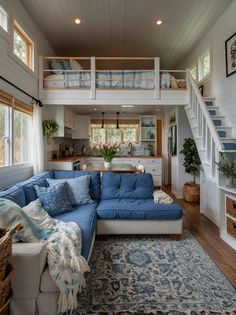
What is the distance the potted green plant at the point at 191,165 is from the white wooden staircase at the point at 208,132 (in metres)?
0.98

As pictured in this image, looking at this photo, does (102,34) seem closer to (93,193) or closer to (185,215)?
(93,193)

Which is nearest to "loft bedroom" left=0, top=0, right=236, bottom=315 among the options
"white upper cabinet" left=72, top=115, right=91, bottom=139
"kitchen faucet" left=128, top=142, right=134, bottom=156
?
"white upper cabinet" left=72, top=115, right=91, bottom=139

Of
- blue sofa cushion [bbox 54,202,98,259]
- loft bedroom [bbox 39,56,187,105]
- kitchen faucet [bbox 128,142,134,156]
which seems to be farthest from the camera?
kitchen faucet [bbox 128,142,134,156]

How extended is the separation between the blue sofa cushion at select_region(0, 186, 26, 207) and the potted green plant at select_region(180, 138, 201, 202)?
3.71m

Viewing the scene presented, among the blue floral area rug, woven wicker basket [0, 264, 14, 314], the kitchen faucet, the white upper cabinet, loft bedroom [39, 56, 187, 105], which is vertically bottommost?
the blue floral area rug

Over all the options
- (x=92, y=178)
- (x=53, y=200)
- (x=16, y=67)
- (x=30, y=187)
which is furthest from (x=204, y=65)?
(x=30, y=187)

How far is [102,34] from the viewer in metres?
4.38

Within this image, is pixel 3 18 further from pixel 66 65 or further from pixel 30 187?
pixel 30 187

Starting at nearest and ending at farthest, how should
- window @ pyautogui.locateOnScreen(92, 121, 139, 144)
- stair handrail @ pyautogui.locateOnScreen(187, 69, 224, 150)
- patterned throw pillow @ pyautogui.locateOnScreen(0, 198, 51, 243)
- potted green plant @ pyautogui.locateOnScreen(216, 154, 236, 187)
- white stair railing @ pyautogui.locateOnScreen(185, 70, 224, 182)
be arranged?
patterned throw pillow @ pyautogui.locateOnScreen(0, 198, 51, 243)
potted green plant @ pyautogui.locateOnScreen(216, 154, 236, 187)
stair handrail @ pyautogui.locateOnScreen(187, 69, 224, 150)
white stair railing @ pyautogui.locateOnScreen(185, 70, 224, 182)
window @ pyautogui.locateOnScreen(92, 121, 139, 144)

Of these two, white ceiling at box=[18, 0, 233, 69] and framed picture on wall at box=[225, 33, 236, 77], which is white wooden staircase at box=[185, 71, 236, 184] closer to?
framed picture on wall at box=[225, 33, 236, 77]

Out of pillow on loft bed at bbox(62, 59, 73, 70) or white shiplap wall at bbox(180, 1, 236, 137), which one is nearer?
white shiplap wall at bbox(180, 1, 236, 137)

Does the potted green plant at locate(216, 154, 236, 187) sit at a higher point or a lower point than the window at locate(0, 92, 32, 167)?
lower

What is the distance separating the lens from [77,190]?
3021mm

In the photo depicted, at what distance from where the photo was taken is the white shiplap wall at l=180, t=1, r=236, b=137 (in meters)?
3.48
